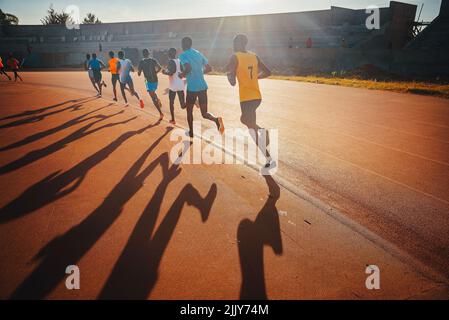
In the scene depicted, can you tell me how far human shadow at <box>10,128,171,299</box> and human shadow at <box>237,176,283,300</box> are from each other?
1633 mm

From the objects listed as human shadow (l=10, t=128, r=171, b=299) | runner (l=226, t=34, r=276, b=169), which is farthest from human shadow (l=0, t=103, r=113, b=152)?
runner (l=226, t=34, r=276, b=169)

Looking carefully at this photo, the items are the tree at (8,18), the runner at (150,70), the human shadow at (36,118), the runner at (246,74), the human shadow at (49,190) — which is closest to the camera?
the human shadow at (49,190)

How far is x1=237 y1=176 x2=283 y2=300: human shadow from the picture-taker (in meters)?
2.66

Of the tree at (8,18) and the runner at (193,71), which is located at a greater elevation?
the tree at (8,18)

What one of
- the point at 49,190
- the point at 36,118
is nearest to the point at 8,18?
the point at 36,118

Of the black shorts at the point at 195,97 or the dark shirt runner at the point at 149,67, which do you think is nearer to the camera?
the black shorts at the point at 195,97

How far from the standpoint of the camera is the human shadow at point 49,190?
12.9ft

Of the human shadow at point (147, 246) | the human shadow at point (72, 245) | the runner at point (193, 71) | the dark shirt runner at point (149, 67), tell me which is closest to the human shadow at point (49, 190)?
the human shadow at point (72, 245)

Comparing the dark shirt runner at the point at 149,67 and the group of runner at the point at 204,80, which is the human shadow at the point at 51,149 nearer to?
the dark shirt runner at the point at 149,67

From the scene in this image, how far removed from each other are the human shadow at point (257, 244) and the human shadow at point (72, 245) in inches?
64.3

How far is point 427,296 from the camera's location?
2568mm

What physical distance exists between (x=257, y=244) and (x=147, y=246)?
1192 mm

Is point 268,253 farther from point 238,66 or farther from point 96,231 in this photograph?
point 238,66
